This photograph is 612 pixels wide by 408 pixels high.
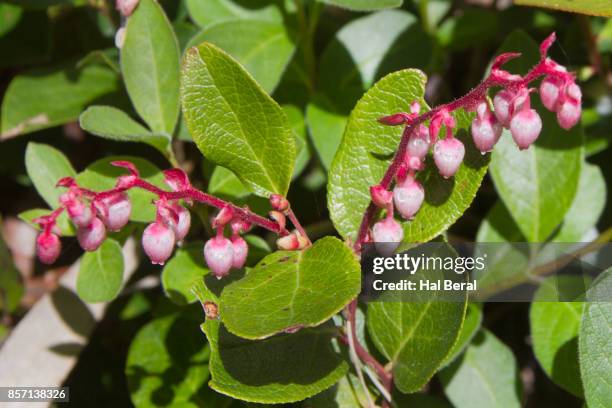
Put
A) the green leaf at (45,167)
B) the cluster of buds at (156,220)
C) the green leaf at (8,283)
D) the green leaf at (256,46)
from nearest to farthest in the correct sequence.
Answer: the cluster of buds at (156,220)
the green leaf at (45,167)
the green leaf at (256,46)
the green leaf at (8,283)

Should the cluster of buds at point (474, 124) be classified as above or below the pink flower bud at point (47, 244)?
above

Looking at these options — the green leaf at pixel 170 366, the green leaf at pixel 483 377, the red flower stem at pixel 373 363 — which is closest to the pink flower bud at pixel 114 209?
the red flower stem at pixel 373 363

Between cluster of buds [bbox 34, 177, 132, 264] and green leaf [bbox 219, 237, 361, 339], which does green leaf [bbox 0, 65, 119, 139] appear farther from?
green leaf [bbox 219, 237, 361, 339]

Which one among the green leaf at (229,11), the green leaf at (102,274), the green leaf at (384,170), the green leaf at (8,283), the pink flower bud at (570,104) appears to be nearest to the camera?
the pink flower bud at (570,104)

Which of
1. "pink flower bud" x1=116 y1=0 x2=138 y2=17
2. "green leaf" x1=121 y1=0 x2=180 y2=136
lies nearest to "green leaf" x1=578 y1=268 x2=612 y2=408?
"green leaf" x1=121 y1=0 x2=180 y2=136

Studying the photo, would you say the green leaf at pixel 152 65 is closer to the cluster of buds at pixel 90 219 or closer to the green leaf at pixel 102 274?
the green leaf at pixel 102 274

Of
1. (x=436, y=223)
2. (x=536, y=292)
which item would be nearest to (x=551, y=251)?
(x=536, y=292)

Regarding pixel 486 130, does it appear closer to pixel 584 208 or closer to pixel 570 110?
pixel 570 110

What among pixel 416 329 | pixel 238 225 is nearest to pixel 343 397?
pixel 416 329
